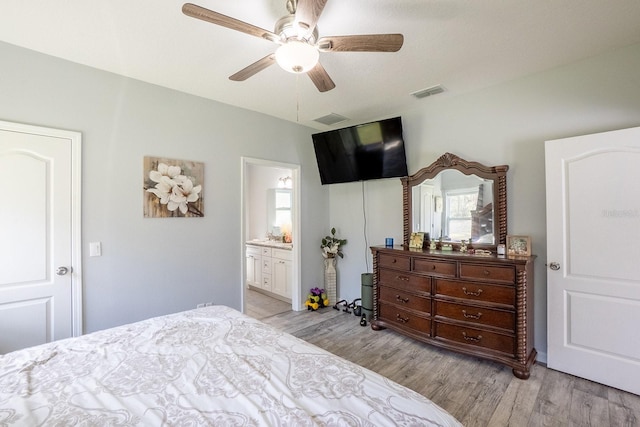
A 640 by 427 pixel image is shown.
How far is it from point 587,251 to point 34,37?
175 inches

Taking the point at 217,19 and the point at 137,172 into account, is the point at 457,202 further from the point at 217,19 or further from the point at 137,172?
the point at 137,172

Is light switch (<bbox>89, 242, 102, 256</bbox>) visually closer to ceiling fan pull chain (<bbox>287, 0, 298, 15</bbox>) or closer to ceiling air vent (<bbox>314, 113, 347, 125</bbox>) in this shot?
ceiling fan pull chain (<bbox>287, 0, 298, 15</bbox>)

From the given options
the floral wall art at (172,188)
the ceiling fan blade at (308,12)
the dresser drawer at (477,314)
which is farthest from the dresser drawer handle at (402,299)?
the ceiling fan blade at (308,12)

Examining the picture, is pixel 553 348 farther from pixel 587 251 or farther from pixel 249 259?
pixel 249 259

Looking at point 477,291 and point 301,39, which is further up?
point 301,39

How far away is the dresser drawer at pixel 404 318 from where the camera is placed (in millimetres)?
2875

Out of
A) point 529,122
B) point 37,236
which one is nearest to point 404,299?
point 529,122

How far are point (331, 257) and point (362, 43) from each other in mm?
3083

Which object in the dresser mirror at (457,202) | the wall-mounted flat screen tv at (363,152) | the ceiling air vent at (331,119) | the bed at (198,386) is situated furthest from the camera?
the ceiling air vent at (331,119)

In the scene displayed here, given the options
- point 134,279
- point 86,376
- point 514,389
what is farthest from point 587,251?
point 134,279

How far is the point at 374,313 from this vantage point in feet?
11.2

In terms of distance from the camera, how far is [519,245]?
8.82 feet

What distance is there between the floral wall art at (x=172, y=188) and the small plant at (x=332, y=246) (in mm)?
1848

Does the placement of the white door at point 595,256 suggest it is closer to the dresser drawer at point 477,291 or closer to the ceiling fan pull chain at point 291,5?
the dresser drawer at point 477,291
